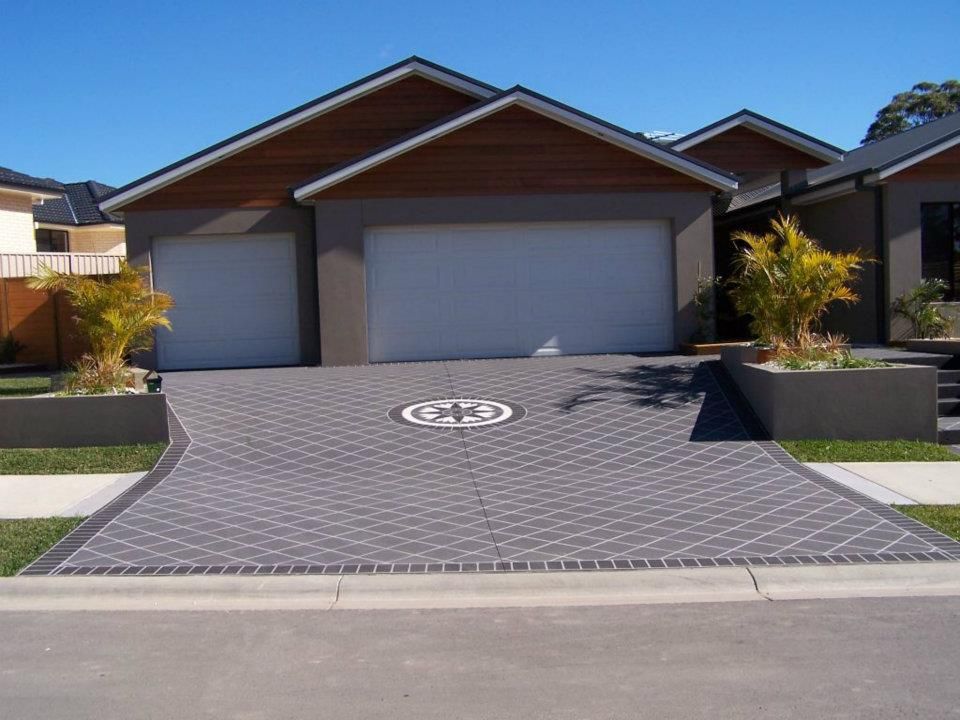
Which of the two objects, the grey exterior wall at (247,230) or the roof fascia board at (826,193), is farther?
the roof fascia board at (826,193)

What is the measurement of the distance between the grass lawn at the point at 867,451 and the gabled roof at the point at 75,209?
2427 cm

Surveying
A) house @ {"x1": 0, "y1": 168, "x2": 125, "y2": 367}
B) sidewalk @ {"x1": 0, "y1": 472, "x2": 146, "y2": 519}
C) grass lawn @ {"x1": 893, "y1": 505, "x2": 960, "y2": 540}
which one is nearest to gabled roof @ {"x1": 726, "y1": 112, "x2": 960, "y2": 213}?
grass lawn @ {"x1": 893, "y1": 505, "x2": 960, "y2": 540}

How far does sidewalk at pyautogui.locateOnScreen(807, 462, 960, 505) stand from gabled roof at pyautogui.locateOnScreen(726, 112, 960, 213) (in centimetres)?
750

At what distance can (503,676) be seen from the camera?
5.43 meters

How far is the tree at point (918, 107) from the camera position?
45.2 m

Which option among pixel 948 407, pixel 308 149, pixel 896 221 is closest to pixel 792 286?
pixel 948 407

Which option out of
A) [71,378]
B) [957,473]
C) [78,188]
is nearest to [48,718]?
[71,378]

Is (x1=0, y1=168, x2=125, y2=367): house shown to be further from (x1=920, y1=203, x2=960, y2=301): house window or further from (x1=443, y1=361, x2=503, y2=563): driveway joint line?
(x1=920, y1=203, x2=960, y2=301): house window

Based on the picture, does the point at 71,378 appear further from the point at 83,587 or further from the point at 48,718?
the point at 48,718

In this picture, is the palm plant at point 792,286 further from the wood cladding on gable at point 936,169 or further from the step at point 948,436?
the wood cladding on gable at point 936,169

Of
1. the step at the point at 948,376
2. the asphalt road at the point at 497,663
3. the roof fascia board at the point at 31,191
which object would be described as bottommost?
the asphalt road at the point at 497,663

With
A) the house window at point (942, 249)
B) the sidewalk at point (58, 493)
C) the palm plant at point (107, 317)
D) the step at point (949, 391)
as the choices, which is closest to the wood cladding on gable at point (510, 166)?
the palm plant at point (107, 317)

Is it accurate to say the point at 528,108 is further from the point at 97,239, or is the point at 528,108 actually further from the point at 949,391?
the point at 97,239

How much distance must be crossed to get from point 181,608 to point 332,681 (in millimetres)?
1897
